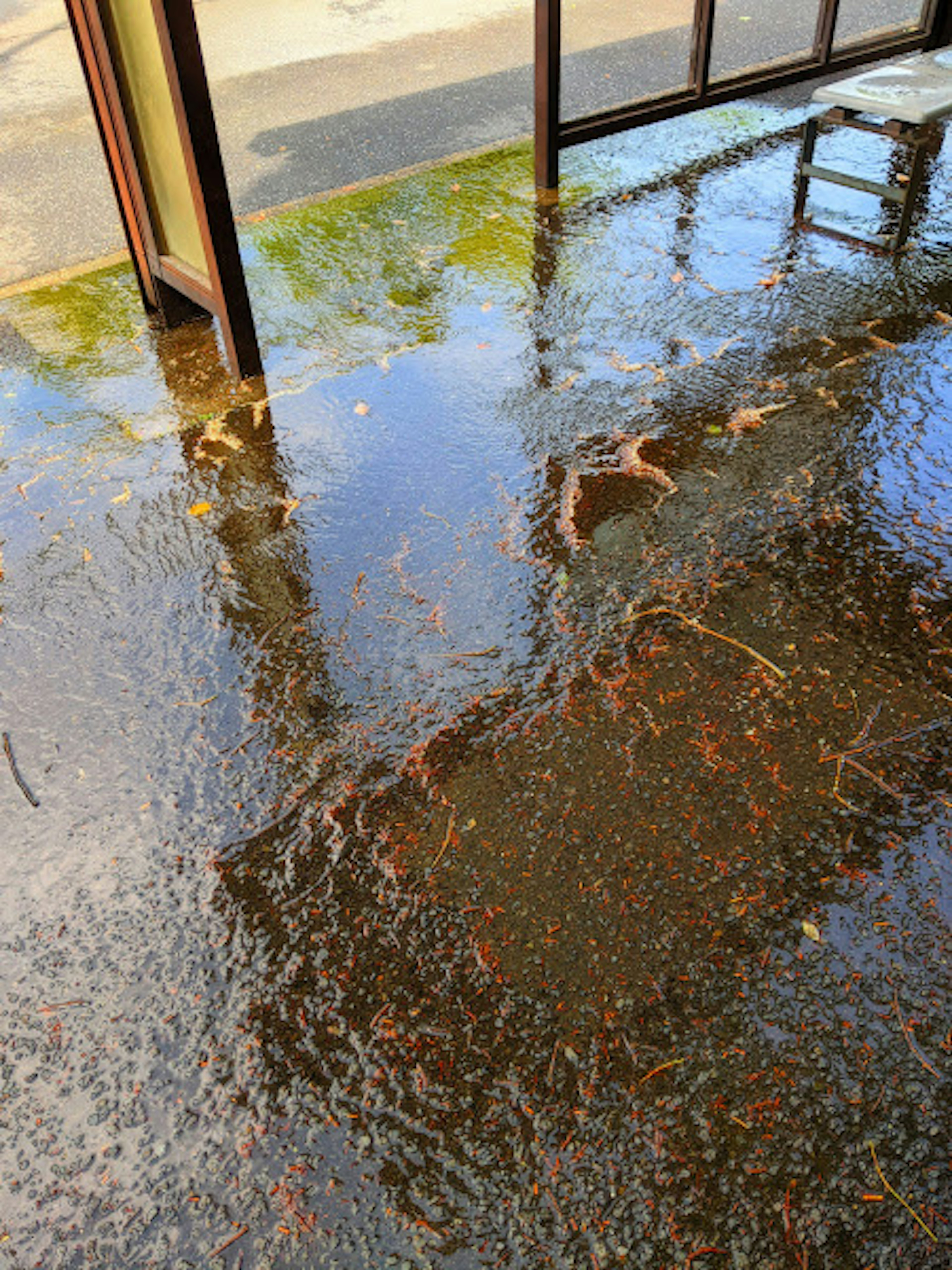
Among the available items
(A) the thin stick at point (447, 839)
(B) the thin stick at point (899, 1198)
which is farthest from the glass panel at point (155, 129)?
(B) the thin stick at point (899, 1198)

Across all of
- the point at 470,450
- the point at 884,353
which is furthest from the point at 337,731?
the point at 884,353

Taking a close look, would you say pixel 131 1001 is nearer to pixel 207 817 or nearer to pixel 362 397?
pixel 207 817

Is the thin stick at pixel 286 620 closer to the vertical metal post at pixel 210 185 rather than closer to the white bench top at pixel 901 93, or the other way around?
the vertical metal post at pixel 210 185

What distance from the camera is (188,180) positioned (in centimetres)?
403

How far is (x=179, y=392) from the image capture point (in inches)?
170

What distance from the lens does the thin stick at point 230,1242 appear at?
1871mm

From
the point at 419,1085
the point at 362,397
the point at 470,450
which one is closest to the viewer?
the point at 419,1085

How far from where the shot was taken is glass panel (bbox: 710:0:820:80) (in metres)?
7.75

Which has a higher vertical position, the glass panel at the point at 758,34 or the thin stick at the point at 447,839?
the thin stick at the point at 447,839

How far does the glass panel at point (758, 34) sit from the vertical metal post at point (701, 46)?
957 mm

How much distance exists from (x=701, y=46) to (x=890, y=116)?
1.84m

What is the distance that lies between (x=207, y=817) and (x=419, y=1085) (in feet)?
2.96

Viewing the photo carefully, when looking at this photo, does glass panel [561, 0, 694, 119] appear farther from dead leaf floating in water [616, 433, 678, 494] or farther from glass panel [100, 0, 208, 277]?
dead leaf floating in water [616, 433, 678, 494]

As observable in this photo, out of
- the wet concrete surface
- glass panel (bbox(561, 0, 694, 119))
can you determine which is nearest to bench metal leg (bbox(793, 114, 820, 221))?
the wet concrete surface
